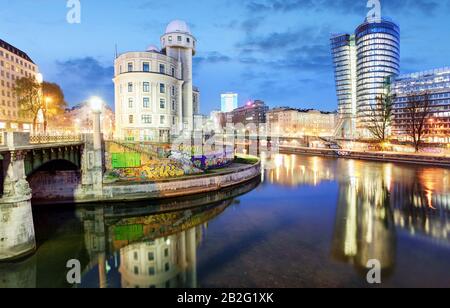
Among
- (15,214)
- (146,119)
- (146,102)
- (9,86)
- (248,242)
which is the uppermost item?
(9,86)

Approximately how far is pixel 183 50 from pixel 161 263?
201ft

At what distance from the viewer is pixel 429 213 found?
83.9 feet

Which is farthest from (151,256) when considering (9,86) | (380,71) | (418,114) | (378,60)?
(378,60)

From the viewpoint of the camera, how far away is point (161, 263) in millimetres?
16828

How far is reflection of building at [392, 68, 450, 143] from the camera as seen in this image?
103938 mm

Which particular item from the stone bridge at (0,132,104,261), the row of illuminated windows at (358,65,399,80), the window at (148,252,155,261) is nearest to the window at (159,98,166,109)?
the stone bridge at (0,132,104,261)

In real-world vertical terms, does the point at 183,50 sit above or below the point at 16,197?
above

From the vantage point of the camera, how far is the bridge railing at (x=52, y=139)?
20.9 meters

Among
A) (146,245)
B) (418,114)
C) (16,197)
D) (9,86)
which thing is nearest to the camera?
(16,197)

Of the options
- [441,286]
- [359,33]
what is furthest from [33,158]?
[359,33]

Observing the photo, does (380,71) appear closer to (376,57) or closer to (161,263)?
(376,57)

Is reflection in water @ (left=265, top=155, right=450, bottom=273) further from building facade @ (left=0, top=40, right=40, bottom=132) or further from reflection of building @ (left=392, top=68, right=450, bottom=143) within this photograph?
building facade @ (left=0, top=40, right=40, bottom=132)

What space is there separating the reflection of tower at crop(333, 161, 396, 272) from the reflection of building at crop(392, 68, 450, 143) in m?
78.4
